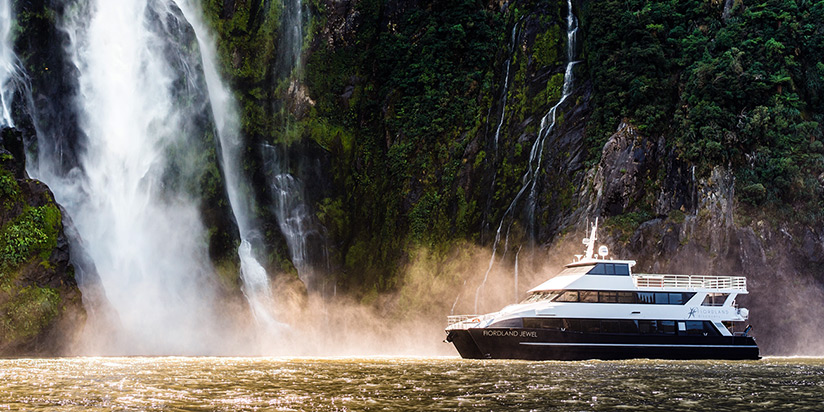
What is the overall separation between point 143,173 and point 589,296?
941 inches

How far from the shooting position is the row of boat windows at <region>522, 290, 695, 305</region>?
102ft

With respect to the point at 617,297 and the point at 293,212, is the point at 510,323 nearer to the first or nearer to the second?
the point at 617,297

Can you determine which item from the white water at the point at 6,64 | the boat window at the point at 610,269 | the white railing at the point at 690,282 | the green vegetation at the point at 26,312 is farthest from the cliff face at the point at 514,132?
the boat window at the point at 610,269

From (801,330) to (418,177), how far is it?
68.6ft

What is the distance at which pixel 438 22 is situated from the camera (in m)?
49.0

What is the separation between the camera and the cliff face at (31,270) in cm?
3384

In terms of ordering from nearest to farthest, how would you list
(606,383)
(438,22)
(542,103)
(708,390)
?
(708,390) < (606,383) < (542,103) < (438,22)

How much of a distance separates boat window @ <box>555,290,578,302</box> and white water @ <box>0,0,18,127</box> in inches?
1037

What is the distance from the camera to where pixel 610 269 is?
31.5 m

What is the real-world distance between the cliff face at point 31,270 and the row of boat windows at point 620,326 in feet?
60.2

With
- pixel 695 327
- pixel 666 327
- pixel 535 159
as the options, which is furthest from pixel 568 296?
pixel 535 159

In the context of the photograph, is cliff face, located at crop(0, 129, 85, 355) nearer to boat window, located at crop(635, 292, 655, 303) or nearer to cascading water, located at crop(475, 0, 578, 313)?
cascading water, located at crop(475, 0, 578, 313)

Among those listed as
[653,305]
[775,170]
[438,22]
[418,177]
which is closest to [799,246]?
[775,170]

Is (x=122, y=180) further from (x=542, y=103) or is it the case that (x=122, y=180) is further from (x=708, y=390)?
(x=708, y=390)
